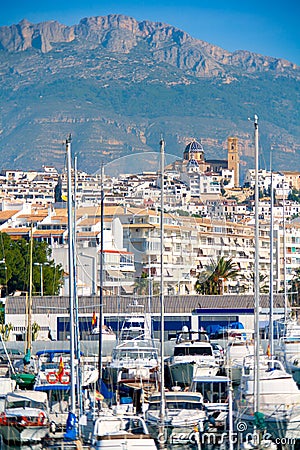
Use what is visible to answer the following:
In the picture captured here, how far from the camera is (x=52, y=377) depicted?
20.8 meters

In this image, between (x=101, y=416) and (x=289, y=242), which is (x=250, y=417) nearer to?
(x=101, y=416)

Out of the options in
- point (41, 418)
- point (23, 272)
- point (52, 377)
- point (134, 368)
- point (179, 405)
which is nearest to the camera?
point (41, 418)

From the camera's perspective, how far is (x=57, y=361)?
2317 centimetres

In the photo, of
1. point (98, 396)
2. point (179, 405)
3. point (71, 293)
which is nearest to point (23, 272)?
→ point (98, 396)

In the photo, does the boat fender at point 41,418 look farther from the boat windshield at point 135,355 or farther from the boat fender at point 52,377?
the boat windshield at point 135,355

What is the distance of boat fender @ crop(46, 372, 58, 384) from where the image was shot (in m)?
20.4

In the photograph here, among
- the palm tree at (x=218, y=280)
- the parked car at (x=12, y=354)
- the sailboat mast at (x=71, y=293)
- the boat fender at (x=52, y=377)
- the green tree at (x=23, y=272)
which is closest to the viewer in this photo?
the sailboat mast at (x=71, y=293)

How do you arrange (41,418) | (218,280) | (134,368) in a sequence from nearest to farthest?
(41,418), (134,368), (218,280)

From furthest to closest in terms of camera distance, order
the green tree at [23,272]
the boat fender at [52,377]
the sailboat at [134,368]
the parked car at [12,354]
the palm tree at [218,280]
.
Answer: the palm tree at [218,280] < the green tree at [23,272] < the parked car at [12,354] < the sailboat at [134,368] < the boat fender at [52,377]

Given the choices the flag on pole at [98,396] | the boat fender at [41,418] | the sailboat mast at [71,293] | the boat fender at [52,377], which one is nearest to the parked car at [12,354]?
the boat fender at [52,377]

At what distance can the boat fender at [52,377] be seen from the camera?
20411 millimetres

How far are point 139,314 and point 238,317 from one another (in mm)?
6032

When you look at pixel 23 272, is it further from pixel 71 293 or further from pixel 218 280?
pixel 71 293

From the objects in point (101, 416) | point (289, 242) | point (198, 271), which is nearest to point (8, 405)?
point (101, 416)
